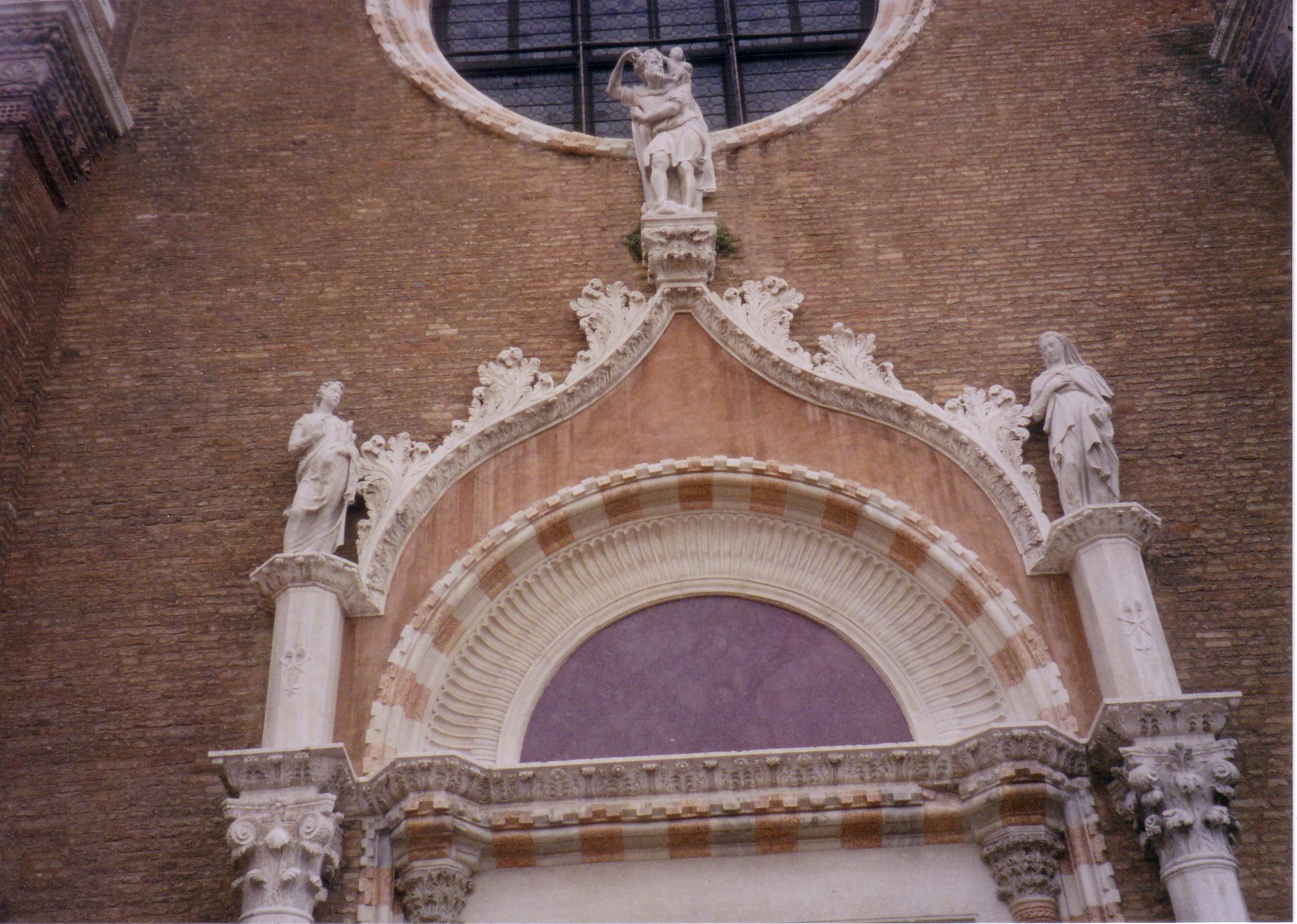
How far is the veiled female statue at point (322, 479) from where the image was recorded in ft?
28.8

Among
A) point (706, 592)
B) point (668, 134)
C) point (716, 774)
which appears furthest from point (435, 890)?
point (668, 134)

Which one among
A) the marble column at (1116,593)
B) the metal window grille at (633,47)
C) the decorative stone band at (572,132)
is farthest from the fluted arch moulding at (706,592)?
the metal window grille at (633,47)

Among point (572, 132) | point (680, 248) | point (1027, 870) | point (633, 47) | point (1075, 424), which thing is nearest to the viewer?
point (1027, 870)

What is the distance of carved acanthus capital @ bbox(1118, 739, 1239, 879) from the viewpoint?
7.51 meters

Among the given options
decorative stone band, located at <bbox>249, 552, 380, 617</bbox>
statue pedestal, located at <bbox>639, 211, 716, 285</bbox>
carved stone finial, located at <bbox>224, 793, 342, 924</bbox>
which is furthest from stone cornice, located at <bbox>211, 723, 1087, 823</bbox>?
statue pedestal, located at <bbox>639, 211, 716, 285</bbox>

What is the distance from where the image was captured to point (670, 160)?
10.6 metres

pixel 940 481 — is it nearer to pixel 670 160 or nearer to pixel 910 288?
pixel 910 288

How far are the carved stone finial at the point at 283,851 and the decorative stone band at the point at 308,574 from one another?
1263 millimetres

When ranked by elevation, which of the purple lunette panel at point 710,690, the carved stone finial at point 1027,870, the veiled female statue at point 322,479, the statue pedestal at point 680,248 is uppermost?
the statue pedestal at point 680,248

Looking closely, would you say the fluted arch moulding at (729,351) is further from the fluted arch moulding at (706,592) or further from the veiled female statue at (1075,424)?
the fluted arch moulding at (706,592)

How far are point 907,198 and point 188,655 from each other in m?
5.63

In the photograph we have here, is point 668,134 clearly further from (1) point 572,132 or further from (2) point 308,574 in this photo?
(2) point 308,574

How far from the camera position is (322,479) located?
29.4 ft

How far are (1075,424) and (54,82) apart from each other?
281 inches
